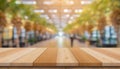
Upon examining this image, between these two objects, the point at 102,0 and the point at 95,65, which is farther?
the point at 102,0

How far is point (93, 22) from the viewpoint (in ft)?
73.5

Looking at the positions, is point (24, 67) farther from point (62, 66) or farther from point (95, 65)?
point (95, 65)

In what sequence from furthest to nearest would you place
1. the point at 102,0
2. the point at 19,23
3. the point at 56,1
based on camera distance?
the point at 56,1
the point at 19,23
the point at 102,0

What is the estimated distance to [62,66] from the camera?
2416mm

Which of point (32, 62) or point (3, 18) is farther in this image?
point (3, 18)

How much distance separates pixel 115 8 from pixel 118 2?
11.9 inches

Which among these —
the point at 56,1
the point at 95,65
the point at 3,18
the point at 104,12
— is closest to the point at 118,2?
the point at 104,12

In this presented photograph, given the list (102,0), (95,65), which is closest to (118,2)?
(102,0)

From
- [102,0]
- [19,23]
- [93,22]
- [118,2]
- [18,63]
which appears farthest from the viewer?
[93,22]

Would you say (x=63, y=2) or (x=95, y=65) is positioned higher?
(x=63, y=2)

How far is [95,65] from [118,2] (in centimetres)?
1079

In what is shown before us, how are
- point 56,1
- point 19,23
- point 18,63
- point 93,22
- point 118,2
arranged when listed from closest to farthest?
point 18,63, point 118,2, point 19,23, point 56,1, point 93,22

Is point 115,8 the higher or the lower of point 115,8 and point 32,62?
the higher

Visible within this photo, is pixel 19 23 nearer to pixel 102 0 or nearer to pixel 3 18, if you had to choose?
pixel 3 18
